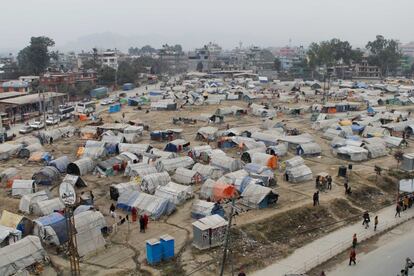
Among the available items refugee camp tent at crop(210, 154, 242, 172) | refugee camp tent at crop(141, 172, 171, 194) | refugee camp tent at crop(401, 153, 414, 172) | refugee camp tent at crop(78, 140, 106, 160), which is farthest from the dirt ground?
refugee camp tent at crop(78, 140, 106, 160)

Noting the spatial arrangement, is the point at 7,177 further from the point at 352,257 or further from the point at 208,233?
the point at 352,257

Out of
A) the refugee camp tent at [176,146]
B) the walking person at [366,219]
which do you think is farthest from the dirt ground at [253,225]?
the refugee camp tent at [176,146]

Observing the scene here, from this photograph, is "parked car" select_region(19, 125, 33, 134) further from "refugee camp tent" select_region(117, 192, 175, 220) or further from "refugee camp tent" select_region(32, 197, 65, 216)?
"refugee camp tent" select_region(117, 192, 175, 220)

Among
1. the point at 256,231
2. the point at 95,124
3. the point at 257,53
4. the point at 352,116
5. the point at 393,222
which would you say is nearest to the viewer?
the point at 256,231

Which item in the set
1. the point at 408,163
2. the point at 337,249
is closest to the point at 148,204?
the point at 337,249

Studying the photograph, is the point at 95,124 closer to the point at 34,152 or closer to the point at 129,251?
the point at 34,152

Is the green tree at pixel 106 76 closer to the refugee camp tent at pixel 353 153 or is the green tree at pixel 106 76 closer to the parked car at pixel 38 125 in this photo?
the parked car at pixel 38 125

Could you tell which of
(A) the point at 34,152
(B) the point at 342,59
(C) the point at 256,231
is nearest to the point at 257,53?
(B) the point at 342,59
